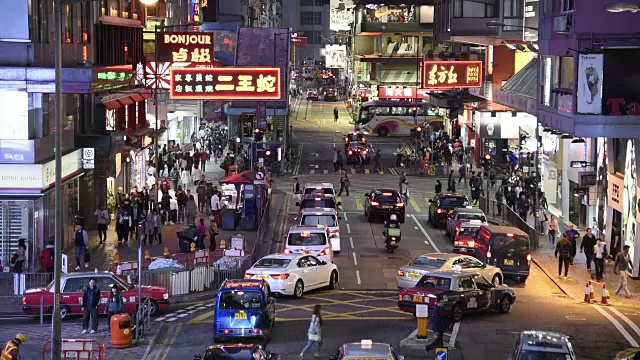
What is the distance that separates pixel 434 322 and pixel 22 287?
12637 millimetres

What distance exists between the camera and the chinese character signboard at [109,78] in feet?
136

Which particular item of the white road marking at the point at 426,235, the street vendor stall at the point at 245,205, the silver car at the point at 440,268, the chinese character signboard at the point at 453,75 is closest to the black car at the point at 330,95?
the white road marking at the point at 426,235

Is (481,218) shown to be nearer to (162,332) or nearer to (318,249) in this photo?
(318,249)

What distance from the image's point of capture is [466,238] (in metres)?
45.1

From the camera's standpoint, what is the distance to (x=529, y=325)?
32.4 metres

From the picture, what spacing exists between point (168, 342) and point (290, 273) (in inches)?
249

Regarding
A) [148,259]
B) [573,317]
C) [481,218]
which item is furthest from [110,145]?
[573,317]

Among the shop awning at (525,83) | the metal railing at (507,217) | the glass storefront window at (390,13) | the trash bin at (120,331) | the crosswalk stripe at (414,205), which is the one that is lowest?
the crosswalk stripe at (414,205)

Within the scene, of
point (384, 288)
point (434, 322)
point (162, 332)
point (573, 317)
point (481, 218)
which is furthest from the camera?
point (481, 218)

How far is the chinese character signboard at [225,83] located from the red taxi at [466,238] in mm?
8562

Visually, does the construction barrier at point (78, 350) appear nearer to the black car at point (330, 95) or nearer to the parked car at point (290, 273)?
the parked car at point (290, 273)

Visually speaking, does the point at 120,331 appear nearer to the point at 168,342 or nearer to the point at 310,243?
the point at 168,342

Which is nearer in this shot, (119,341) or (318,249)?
(119,341)

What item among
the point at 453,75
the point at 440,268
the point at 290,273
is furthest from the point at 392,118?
the point at 290,273
